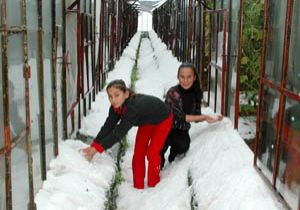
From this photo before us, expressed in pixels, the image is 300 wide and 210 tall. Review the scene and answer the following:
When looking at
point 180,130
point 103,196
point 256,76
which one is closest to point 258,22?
point 256,76

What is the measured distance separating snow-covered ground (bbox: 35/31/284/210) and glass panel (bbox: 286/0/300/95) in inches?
35.0

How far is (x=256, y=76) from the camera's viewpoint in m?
8.76

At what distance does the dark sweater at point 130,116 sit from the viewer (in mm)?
4703

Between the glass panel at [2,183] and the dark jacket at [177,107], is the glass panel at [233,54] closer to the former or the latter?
the dark jacket at [177,107]

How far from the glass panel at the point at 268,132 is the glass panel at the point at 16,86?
2.04 metres

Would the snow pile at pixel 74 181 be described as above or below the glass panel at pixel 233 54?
below

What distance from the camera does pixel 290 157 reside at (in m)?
3.45

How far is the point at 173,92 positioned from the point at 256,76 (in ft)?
11.8

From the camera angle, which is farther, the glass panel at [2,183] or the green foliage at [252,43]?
the green foliage at [252,43]

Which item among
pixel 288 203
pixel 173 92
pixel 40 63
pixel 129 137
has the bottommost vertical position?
pixel 129 137

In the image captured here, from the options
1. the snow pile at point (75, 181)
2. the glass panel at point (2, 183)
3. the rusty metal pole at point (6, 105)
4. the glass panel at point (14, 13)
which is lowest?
the snow pile at point (75, 181)

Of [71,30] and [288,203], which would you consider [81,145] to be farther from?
[288,203]

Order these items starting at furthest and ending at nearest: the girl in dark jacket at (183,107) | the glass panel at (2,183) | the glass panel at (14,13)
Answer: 1. the girl in dark jacket at (183,107)
2. the glass panel at (14,13)
3. the glass panel at (2,183)

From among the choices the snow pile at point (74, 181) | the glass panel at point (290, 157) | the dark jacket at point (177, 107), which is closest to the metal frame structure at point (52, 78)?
the snow pile at point (74, 181)
